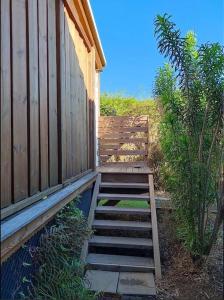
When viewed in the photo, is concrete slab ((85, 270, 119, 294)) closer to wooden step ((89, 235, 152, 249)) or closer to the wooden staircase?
the wooden staircase

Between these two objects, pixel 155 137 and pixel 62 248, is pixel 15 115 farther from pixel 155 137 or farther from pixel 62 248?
pixel 155 137

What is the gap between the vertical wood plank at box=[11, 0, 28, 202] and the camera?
230cm

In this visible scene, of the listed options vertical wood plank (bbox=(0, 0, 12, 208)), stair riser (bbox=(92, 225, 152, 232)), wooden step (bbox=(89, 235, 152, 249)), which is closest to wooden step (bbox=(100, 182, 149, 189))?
stair riser (bbox=(92, 225, 152, 232))

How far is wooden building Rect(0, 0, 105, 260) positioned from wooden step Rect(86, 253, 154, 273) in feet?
2.98

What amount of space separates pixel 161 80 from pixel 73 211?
229 centimetres

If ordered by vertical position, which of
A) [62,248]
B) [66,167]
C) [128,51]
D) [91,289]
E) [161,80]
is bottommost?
[91,289]

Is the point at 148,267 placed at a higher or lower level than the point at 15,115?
lower

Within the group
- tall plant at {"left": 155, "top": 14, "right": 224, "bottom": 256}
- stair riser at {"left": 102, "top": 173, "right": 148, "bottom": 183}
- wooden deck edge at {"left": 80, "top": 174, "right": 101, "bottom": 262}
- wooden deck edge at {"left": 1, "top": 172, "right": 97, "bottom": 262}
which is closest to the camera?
wooden deck edge at {"left": 1, "top": 172, "right": 97, "bottom": 262}

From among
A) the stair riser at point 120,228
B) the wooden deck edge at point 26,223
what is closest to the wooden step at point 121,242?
the stair riser at point 120,228

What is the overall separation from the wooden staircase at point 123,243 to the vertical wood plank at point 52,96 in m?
1.26

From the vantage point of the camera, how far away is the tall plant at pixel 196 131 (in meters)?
3.83

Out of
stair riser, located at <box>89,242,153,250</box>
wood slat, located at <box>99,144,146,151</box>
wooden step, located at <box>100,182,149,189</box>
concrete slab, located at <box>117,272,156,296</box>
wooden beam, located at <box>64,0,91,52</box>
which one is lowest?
concrete slab, located at <box>117,272,156,296</box>

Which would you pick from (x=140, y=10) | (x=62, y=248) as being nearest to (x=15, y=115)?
(x=62, y=248)

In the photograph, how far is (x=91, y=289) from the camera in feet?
11.4
